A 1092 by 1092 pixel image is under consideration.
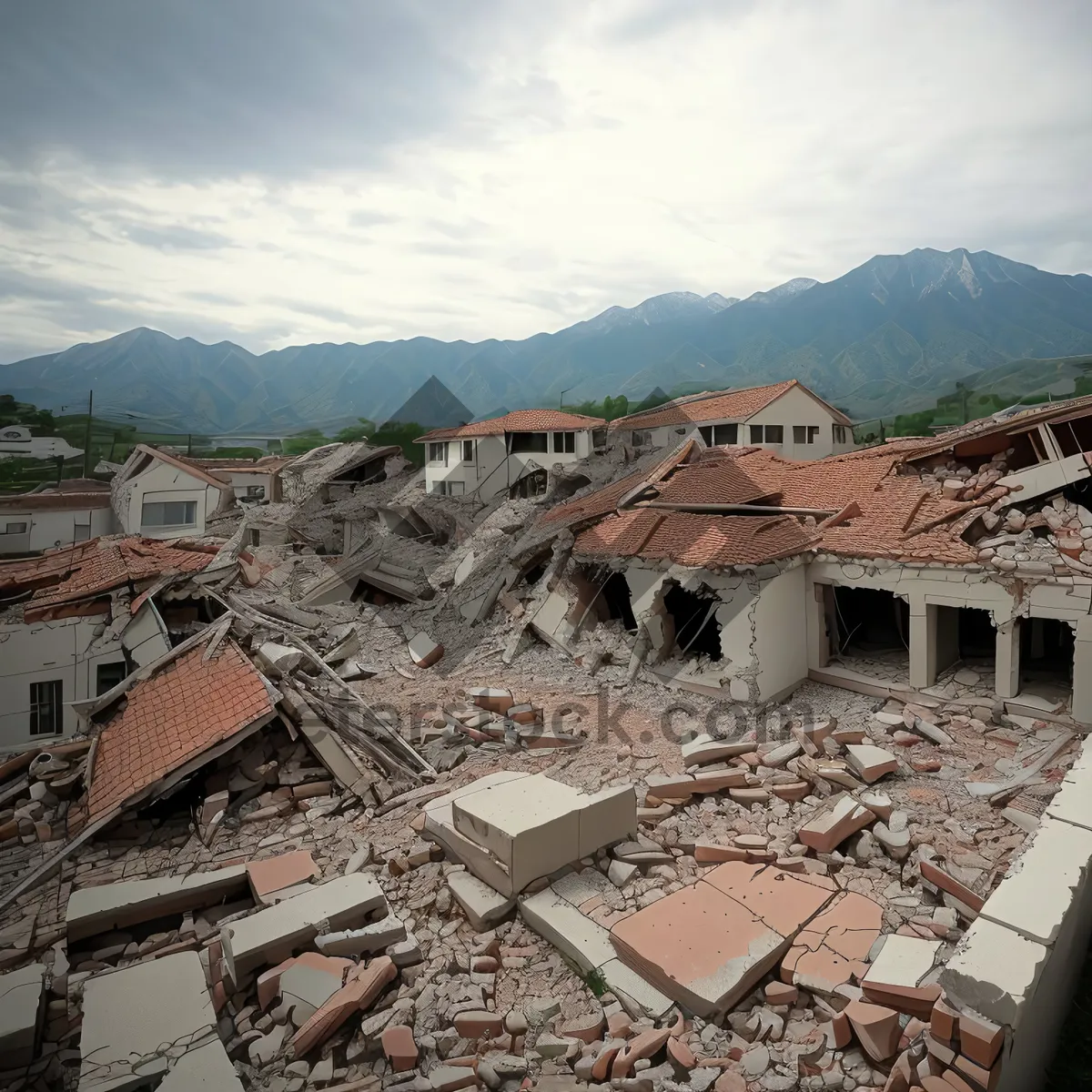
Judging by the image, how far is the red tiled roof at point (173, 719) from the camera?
7918mm

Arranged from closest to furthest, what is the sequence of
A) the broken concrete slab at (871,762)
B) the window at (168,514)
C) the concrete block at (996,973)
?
the concrete block at (996,973) < the broken concrete slab at (871,762) < the window at (168,514)

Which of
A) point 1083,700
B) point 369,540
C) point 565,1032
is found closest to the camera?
point 565,1032

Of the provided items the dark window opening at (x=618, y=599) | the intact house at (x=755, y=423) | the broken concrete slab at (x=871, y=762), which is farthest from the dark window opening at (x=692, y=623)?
the intact house at (x=755, y=423)

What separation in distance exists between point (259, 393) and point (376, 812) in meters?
37.8

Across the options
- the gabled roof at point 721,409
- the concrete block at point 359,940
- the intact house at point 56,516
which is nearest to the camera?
the concrete block at point 359,940

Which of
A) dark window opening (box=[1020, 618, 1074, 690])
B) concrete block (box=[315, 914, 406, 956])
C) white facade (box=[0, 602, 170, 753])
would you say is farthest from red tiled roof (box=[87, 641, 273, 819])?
dark window opening (box=[1020, 618, 1074, 690])

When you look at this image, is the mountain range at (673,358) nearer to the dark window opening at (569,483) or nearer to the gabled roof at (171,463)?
the gabled roof at (171,463)

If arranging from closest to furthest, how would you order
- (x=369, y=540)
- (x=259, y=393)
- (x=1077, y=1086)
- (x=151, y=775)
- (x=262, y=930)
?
(x=1077, y=1086) → (x=262, y=930) → (x=151, y=775) → (x=369, y=540) → (x=259, y=393)

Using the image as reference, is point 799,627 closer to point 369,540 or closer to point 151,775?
point 151,775

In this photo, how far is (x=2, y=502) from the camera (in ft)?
42.0

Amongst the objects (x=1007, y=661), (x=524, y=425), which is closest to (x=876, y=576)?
(x=1007, y=661)

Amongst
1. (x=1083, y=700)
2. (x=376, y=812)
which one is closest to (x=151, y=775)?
(x=376, y=812)

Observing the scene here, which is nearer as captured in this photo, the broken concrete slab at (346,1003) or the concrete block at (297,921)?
the broken concrete slab at (346,1003)

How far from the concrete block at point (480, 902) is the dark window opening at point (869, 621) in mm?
9209
